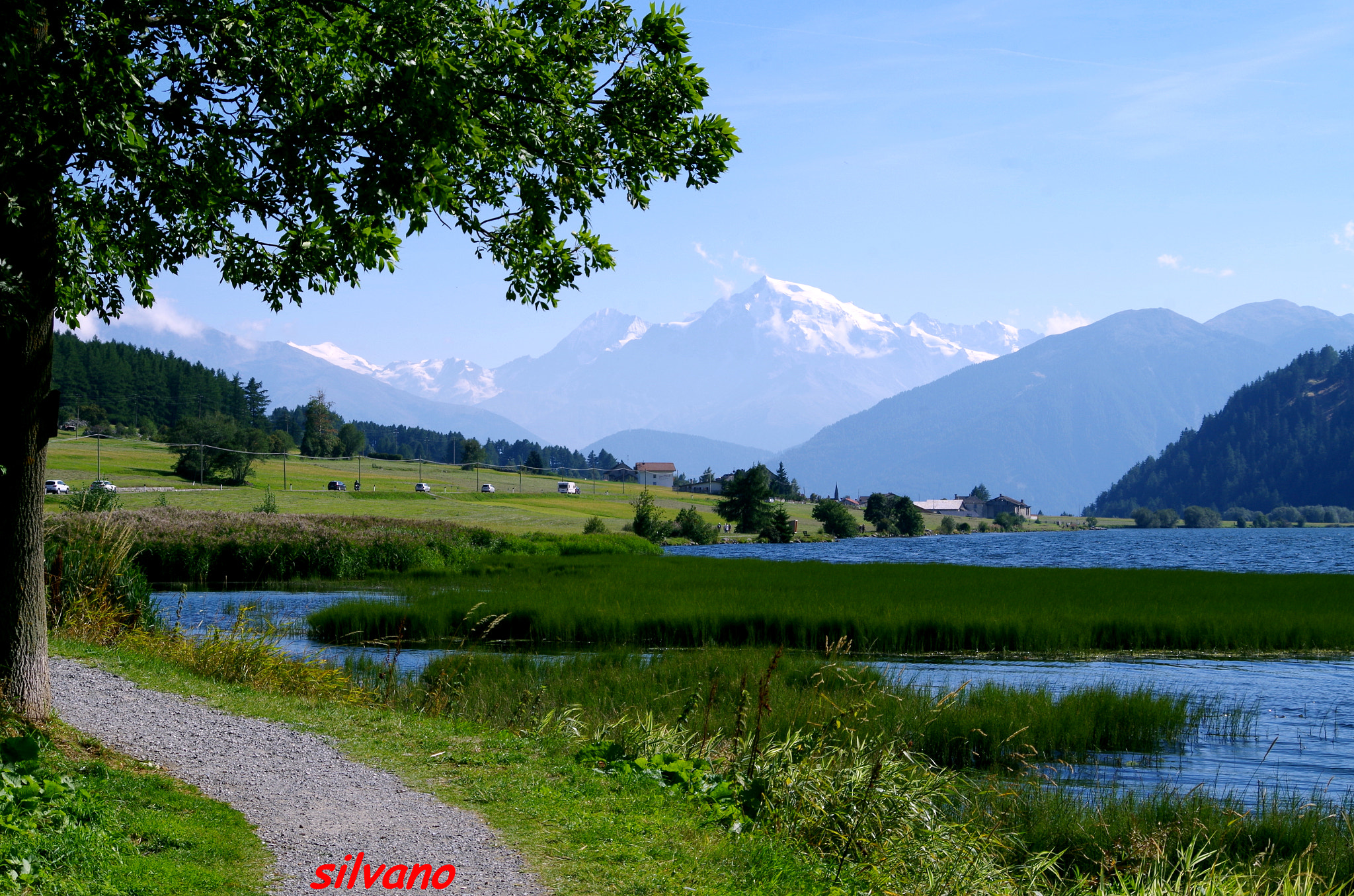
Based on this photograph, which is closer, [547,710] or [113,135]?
[113,135]

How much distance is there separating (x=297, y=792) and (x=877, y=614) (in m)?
22.1

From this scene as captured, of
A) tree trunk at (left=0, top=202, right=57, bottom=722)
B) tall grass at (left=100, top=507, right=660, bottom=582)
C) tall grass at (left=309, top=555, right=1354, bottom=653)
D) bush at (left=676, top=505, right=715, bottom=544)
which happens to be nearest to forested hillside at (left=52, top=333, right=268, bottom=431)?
bush at (left=676, top=505, right=715, bottom=544)

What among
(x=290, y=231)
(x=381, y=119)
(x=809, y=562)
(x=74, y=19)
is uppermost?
(x=74, y=19)

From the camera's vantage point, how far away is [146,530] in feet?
142

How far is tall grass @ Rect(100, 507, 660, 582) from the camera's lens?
142 feet

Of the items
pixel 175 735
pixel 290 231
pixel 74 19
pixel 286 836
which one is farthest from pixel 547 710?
pixel 74 19

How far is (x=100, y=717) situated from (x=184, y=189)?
657cm

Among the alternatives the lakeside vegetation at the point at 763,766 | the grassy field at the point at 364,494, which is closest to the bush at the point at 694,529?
the grassy field at the point at 364,494

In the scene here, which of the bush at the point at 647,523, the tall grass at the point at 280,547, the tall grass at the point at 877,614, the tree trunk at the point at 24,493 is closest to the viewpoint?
the tree trunk at the point at 24,493

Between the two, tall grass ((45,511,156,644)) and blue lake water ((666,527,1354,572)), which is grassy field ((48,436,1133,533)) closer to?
blue lake water ((666,527,1354,572))

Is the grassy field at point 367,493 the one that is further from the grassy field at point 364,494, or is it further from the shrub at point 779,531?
the shrub at point 779,531

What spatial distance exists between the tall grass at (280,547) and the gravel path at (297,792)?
32.0 m

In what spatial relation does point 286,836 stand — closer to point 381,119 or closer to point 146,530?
point 381,119

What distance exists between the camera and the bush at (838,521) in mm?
139250
